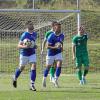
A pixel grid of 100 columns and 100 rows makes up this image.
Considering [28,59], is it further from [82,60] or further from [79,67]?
[82,60]

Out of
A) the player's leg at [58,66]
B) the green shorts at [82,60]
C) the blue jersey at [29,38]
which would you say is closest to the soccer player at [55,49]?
the player's leg at [58,66]

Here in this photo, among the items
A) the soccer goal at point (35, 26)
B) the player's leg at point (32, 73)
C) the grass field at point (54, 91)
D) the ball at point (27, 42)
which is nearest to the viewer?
the grass field at point (54, 91)

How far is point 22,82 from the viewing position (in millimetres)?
22812

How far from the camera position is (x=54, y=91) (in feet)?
64.3

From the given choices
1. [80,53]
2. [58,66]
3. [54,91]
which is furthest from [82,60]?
[54,91]

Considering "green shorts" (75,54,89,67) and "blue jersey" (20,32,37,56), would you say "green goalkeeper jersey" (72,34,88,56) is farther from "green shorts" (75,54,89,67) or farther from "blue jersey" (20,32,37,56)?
"blue jersey" (20,32,37,56)

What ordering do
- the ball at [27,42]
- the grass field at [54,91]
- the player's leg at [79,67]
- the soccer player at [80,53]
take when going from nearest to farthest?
the grass field at [54,91]
the ball at [27,42]
the player's leg at [79,67]
the soccer player at [80,53]

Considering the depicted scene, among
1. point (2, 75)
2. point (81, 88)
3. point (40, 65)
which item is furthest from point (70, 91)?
point (40, 65)

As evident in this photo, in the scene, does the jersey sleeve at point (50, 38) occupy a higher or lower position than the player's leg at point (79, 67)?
higher

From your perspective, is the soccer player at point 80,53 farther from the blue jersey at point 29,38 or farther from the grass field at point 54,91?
the blue jersey at point 29,38

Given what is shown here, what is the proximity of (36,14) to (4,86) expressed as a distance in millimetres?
7990

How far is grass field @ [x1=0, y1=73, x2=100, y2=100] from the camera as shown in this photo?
1805cm

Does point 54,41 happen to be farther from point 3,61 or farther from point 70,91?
point 3,61

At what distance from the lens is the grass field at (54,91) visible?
1805 cm
